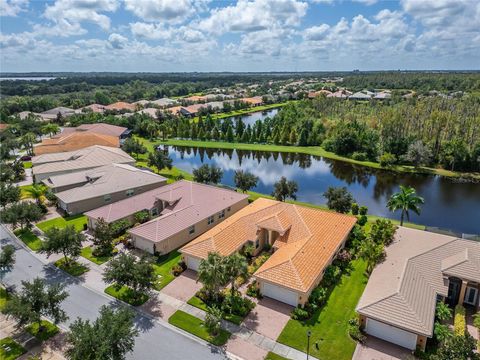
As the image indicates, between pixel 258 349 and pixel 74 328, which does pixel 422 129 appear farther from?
pixel 74 328

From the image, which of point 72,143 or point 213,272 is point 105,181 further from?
point 213,272

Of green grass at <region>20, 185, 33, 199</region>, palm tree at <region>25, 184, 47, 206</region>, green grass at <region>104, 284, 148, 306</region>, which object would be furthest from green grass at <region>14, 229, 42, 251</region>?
green grass at <region>104, 284, 148, 306</region>

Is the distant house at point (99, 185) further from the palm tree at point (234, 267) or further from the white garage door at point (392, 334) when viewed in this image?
the white garage door at point (392, 334)

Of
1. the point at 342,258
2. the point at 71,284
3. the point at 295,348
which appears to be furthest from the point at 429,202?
the point at 71,284

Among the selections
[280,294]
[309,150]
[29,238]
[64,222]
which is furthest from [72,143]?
[280,294]

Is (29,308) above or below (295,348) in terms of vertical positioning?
above

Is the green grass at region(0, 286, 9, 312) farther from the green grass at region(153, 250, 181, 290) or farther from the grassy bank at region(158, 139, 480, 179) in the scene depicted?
the grassy bank at region(158, 139, 480, 179)
